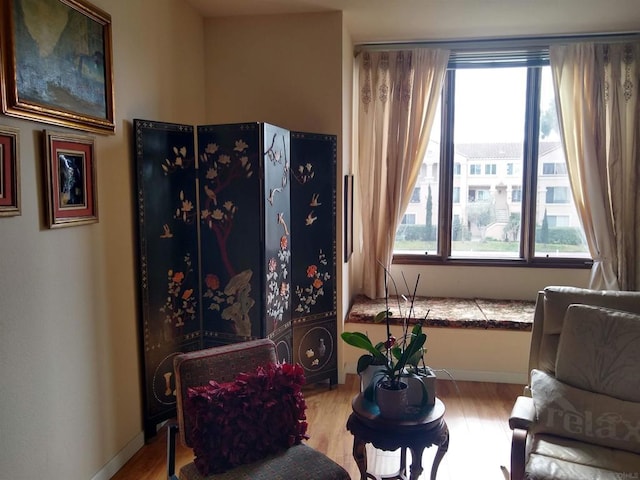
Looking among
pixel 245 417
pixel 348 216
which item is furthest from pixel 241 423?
pixel 348 216

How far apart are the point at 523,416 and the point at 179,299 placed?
187cm

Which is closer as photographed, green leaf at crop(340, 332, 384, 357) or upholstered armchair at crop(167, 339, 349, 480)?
upholstered armchair at crop(167, 339, 349, 480)

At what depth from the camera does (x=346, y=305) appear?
12.2 ft

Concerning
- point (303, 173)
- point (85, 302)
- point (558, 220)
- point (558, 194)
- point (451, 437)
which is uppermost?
point (303, 173)

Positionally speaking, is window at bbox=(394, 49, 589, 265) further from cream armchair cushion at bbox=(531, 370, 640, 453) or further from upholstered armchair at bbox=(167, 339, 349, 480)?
upholstered armchair at bbox=(167, 339, 349, 480)

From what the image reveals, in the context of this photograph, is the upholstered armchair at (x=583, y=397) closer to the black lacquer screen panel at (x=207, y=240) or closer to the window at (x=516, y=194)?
the black lacquer screen panel at (x=207, y=240)

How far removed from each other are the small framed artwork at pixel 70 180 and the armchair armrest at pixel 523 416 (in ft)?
6.62

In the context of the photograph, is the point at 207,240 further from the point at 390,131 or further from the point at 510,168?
the point at 510,168

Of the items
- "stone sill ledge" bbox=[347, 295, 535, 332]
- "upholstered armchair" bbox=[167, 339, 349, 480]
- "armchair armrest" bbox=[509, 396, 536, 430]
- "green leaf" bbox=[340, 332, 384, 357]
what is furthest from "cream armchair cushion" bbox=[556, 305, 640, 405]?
"stone sill ledge" bbox=[347, 295, 535, 332]

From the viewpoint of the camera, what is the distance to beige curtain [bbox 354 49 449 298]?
12.5ft

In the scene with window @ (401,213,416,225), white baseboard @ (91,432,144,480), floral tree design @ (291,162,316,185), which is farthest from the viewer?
window @ (401,213,416,225)

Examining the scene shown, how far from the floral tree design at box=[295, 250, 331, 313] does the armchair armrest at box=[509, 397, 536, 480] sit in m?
1.54

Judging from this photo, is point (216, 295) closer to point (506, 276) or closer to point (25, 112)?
point (25, 112)

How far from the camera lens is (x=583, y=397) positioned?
191 centimetres
